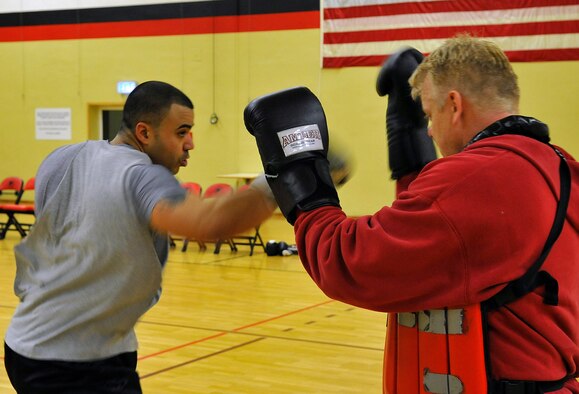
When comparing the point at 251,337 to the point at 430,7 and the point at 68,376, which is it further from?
the point at 430,7

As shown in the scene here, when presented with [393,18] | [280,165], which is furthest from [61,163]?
[393,18]

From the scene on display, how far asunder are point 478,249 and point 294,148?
535mm

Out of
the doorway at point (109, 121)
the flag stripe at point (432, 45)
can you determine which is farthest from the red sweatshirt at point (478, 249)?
the doorway at point (109, 121)

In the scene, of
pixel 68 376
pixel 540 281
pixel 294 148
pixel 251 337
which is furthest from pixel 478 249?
pixel 251 337

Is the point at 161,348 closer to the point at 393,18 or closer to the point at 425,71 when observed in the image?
the point at 425,71

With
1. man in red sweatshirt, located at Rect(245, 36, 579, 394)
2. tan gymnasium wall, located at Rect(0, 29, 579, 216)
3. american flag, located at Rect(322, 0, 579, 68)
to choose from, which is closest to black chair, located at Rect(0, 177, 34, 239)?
tan gymnasium wall, located at Rect(0, 29, 579, 216)

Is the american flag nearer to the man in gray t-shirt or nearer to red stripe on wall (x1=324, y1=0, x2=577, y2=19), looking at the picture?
red stripe on wall (x1=324, y1=0, x2=577, y2=19)

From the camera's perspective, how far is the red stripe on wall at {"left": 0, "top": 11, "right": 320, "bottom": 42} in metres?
14.0

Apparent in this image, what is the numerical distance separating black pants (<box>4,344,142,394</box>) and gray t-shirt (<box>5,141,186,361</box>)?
0.11 feet

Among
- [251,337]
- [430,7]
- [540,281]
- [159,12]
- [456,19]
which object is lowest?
[251,337]

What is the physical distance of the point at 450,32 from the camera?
12.8 meters

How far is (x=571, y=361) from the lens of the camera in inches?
72.6

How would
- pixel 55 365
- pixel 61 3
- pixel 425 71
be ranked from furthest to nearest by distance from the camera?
pixel 61 3 → pixel 55 365 → pixel 425 71

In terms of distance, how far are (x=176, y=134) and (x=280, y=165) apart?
23.6 inches
